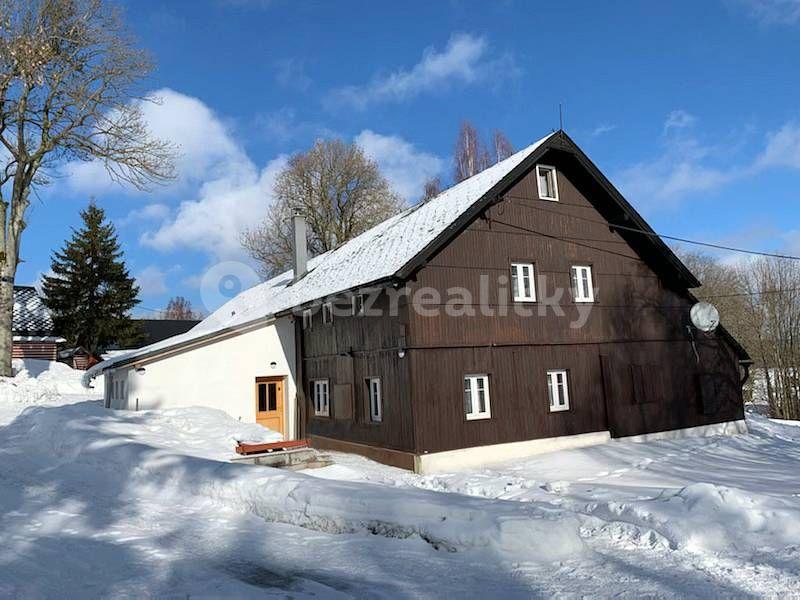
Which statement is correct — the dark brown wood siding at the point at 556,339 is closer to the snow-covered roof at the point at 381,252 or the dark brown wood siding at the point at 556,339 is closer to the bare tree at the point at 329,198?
the snow-covered roof at the point at 381,252

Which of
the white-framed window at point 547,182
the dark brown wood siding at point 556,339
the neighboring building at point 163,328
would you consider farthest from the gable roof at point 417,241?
the neighboring building at point 163,328

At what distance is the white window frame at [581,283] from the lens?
16.2m

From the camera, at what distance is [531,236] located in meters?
15.6

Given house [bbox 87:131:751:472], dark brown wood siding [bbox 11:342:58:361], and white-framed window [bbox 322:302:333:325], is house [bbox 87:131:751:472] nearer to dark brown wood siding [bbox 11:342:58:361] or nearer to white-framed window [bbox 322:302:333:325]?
white-framed window [bbox 322:302:333:325]

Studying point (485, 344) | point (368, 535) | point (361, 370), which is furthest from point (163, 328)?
point (368, 535)

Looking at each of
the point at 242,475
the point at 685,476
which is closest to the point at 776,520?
the point at 685,476

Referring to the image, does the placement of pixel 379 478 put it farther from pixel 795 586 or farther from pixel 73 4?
pixel 73 4

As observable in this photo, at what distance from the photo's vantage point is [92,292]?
39.3m

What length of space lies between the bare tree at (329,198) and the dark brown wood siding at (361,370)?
18.0 meters

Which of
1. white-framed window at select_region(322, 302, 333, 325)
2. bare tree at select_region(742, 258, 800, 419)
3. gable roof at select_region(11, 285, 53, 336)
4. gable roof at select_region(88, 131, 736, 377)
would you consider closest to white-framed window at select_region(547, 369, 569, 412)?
gable roof at select_region(88, 131, 736, 377)

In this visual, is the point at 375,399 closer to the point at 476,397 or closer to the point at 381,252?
the point at 476,397

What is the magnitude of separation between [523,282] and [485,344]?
2291 millimetres

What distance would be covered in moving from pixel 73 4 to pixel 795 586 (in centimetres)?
2458

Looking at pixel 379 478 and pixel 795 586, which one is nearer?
pixel 795 586
